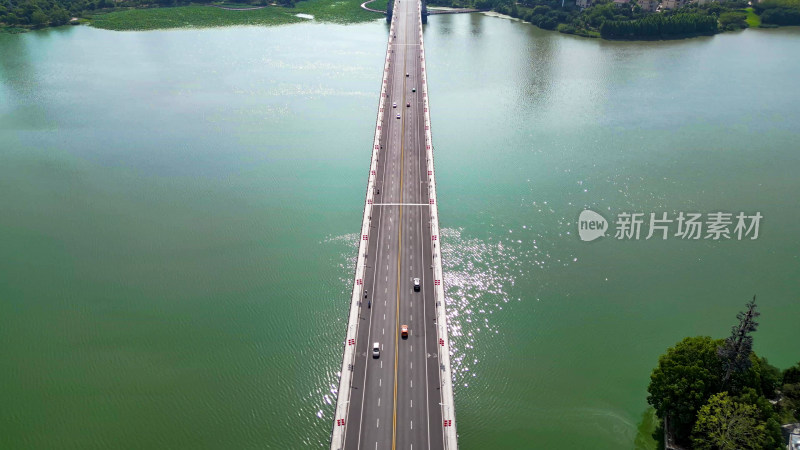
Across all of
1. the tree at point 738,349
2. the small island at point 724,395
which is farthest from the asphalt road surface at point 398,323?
the tree at point 738,349

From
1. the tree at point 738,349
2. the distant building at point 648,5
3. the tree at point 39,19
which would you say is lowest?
the tree at point 738,349

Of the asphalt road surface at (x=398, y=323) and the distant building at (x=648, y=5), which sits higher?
the distant building at (x=648, y=5)

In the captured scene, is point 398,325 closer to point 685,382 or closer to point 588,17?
point 685,382

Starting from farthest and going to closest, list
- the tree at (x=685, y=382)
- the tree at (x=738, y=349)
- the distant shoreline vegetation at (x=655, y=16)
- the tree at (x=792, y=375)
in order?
1. the distant shoreline vegetation at (x=655, y=16)
2. the tree at (x=792, y=375)
3. the tree at (x=685, y=382)
4. the tree at (x=738, y=349)

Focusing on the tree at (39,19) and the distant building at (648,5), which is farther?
the distant building at (648,5)

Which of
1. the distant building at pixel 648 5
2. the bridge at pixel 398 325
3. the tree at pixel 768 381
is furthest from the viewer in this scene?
the distant building at pixel 648 5

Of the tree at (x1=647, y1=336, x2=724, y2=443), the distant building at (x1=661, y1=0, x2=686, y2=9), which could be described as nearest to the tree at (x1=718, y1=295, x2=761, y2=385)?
the tree at (x1=647, y1=336, x2=724, y2=443)

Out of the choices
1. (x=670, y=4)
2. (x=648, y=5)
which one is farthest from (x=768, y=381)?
(x=670, y=4)

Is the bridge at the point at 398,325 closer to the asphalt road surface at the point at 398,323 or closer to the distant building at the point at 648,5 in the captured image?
the asphalt road surface at the point at 398,323
